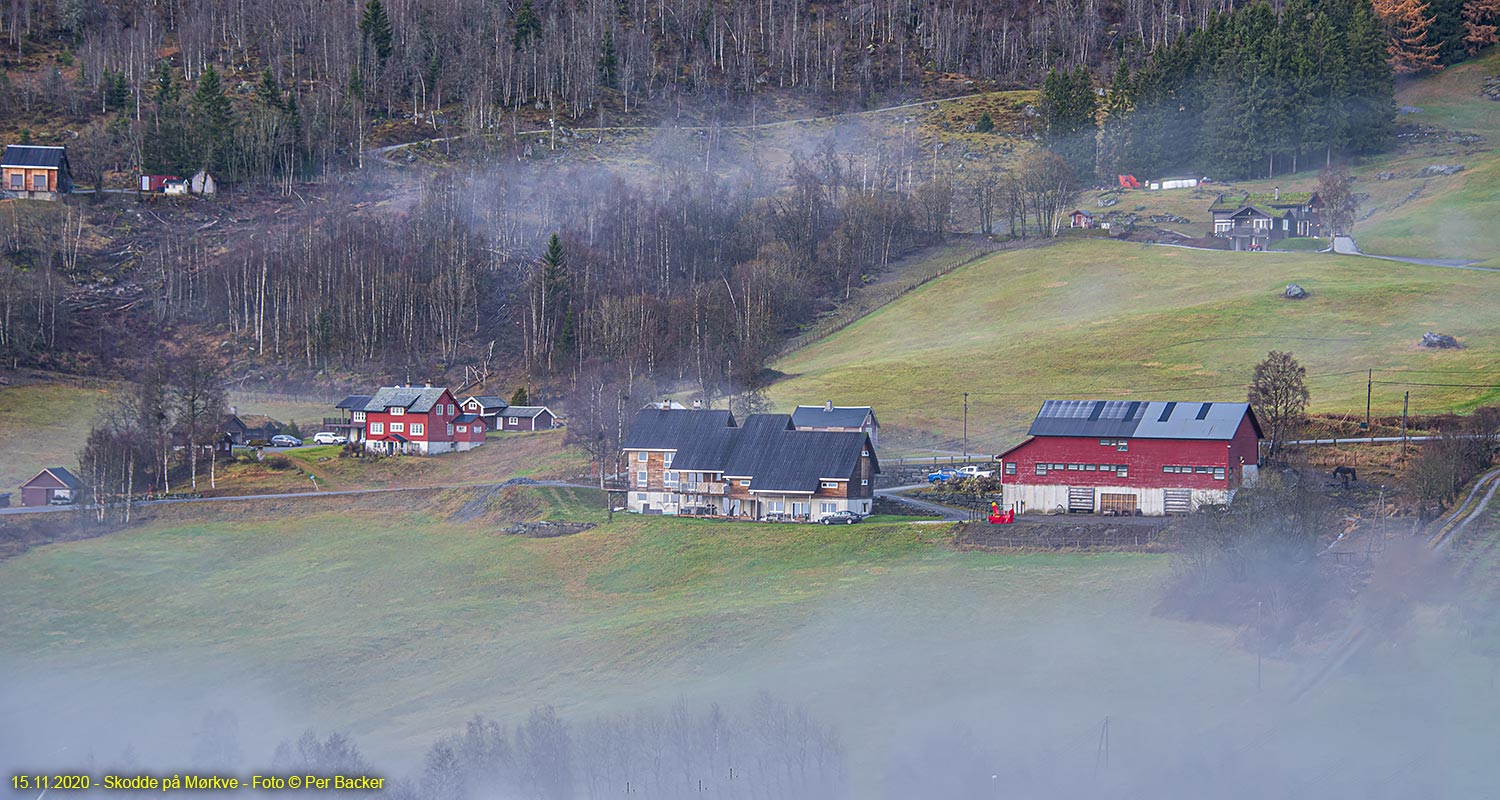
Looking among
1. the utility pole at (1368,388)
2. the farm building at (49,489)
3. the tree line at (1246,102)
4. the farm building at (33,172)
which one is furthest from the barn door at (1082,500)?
the farm building at (33,172)

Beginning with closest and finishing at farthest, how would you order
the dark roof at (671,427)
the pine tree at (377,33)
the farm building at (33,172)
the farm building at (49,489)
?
the dark roof at (671,427), the farm building at (49,489), the farm building at (33,172), the pine tree at (377,33)

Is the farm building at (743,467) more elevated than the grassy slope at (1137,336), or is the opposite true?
the grassy slope at (1137,336)

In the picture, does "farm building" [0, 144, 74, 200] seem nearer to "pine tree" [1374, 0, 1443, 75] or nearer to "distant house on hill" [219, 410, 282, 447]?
"distant house on hill" [219, 410, 282, 447]

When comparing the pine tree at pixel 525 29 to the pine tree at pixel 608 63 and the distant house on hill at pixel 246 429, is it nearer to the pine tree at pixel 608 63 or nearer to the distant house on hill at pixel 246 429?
the pine tree at pixel 608 63

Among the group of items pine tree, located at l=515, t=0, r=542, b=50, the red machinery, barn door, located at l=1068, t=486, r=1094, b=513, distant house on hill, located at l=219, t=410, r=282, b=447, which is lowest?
the red machinery

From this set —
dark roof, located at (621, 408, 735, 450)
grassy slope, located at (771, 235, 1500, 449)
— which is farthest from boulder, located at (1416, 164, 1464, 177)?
dark roof, located at (621, 408, 735, 450)

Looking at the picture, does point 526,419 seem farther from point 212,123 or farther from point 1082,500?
point 212,123
